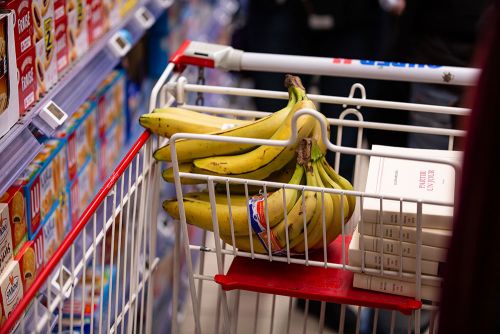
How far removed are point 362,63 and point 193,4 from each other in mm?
2394

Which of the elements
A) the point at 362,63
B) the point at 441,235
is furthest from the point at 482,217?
the point at 362,63

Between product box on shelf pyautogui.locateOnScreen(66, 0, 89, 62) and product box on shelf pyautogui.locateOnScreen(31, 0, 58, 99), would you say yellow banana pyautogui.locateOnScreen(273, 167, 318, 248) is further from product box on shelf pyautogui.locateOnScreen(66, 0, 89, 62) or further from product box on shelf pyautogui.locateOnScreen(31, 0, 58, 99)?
product box on shelf pyautogui.locateOnScreen(66, 0, 89, 62)

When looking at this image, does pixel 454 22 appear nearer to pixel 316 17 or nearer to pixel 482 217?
pixel 316 17

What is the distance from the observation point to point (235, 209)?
1677 millimetres

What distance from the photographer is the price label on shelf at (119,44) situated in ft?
7.73

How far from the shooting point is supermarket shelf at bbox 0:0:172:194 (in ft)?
5.23

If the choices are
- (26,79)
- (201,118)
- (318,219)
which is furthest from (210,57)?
(318,219)

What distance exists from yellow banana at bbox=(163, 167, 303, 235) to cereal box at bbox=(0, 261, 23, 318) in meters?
0.35

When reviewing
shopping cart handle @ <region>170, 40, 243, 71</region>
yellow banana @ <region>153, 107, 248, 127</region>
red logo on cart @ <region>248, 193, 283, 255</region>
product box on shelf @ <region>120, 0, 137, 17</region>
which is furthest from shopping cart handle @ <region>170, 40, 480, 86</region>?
product box on shelf @ <region>120, 0, 137, 17</region>

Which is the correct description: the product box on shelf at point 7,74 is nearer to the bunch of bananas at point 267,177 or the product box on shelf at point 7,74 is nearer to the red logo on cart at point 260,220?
the bunch of bananas at point 267,177

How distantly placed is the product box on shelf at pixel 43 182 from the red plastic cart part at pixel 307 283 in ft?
1.50

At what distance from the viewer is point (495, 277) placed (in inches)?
34.7

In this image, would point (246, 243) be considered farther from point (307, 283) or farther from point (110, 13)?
point (110, 13)

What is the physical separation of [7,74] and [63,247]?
0.42 meters
